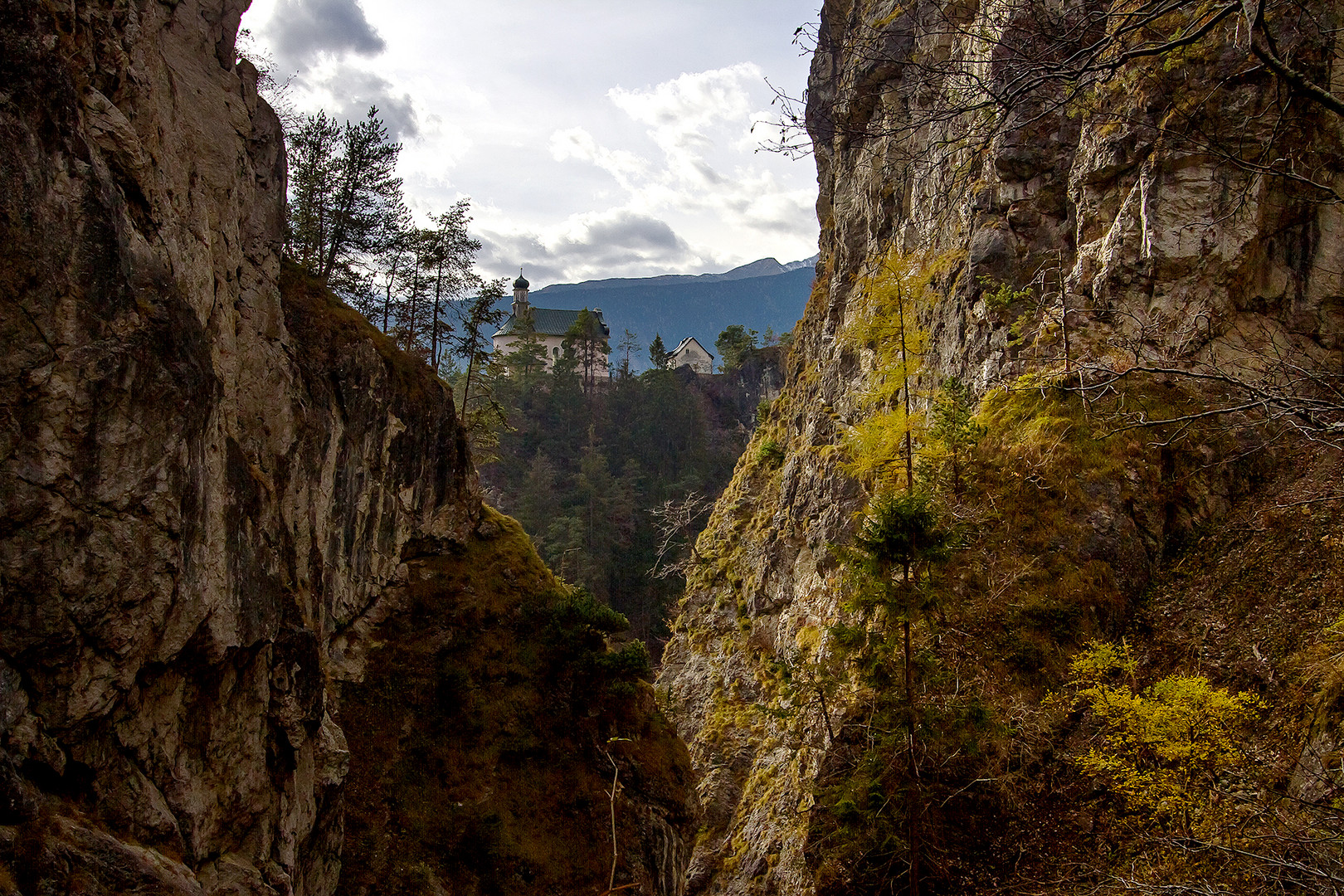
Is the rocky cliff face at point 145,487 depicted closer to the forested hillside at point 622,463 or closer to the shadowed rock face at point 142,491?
the shadowed rock face at point 142,491

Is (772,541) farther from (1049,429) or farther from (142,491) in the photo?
(142,491)

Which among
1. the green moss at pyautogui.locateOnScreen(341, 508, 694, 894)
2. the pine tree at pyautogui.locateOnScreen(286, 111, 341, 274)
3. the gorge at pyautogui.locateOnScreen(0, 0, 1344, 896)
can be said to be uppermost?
the pine tree at pyautogui.locateOnScreen(286, 111, 341, 274)

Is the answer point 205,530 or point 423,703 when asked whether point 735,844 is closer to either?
point 423,703

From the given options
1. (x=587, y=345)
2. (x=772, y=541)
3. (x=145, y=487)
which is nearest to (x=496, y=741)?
(x=772, y=541)

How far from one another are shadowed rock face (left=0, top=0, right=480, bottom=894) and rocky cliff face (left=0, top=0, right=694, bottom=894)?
0.02m

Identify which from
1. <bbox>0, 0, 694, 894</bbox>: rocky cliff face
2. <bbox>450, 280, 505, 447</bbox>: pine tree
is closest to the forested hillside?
<bbox>450, 280, 505, 447</bbox>: pine tree

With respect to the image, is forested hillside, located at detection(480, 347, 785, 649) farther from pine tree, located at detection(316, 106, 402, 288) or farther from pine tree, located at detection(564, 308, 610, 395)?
pine tree, located at detection(316, 106, 402, 288)

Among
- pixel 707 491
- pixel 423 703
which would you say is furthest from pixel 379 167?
pixel 707 491

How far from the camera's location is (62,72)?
255 inches

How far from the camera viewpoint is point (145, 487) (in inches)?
277

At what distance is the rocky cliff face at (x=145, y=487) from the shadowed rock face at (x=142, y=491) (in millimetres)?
24

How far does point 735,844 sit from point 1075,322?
13867 millimetres

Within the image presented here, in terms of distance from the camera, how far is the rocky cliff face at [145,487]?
236 inches

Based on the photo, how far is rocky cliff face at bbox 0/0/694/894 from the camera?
19.7 feet
